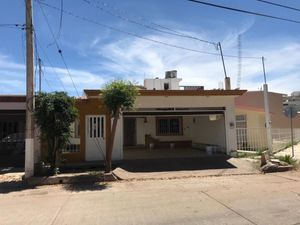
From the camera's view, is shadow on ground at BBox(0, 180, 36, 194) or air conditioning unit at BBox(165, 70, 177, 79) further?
air conditioning unit at BBox(165, 70, 177, 79)

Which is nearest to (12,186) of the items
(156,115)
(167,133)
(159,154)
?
(156,115)

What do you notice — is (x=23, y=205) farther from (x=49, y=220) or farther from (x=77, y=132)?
(x=77, y=132)

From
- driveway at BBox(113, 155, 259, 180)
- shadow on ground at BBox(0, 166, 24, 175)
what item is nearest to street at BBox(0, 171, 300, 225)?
driveway at BBox(113, 155, 259, 180)

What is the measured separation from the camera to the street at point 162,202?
7637mm

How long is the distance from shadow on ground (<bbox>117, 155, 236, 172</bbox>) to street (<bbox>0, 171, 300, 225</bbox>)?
93.6 inches

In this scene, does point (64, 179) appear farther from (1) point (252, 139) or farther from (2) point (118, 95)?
(1) point (252, 139)

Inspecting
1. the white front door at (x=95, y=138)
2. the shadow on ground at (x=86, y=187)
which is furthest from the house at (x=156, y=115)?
the shadow on ground at (x=86, y=187)

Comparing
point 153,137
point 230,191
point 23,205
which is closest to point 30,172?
point 23,205

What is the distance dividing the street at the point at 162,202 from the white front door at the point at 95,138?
470 cm

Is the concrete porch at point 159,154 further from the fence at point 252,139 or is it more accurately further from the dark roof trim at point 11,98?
the dark roof trim at point 11,98

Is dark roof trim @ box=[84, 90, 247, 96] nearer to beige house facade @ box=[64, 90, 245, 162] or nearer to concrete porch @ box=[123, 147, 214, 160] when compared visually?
beige house facade @ box=[64, 90, 245, 162]

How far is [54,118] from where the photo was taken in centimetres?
1356

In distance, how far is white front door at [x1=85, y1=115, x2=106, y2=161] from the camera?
57.0 feet

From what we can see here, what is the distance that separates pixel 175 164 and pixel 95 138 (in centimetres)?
399
